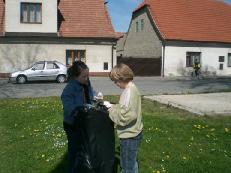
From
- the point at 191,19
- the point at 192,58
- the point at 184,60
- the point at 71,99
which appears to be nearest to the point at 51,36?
the point at 184,60

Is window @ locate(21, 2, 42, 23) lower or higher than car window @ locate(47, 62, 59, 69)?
higher

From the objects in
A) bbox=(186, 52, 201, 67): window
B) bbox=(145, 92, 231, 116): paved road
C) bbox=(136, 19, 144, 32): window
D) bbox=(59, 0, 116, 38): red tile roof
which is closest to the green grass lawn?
bbox=(145, 92, 231, 116): paved road

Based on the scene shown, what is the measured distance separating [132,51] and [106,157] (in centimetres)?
4156

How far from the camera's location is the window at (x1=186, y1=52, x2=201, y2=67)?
39.1 m

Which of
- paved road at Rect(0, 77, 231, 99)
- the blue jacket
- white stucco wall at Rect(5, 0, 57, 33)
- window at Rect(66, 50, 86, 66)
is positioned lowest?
paved road at Rect(0, 77, 231, 99)

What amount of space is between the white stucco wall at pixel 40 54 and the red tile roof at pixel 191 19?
6479 millimetres

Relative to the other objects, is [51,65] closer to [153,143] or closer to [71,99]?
[153,143]

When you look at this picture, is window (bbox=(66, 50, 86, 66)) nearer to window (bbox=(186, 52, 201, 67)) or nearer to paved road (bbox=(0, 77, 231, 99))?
paved road (bbox=(0, 77, 231, 99))

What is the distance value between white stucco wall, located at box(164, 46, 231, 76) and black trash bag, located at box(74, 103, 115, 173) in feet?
108

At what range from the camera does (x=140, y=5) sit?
4341 centimetres

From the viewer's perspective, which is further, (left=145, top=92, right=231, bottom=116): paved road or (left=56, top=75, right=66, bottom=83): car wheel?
(left=56, top=75, right=66, bottom=83): car wheel

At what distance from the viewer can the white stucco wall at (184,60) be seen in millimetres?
37969

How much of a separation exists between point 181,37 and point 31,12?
1352 cm

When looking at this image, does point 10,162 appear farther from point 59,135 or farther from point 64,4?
point 64,4
